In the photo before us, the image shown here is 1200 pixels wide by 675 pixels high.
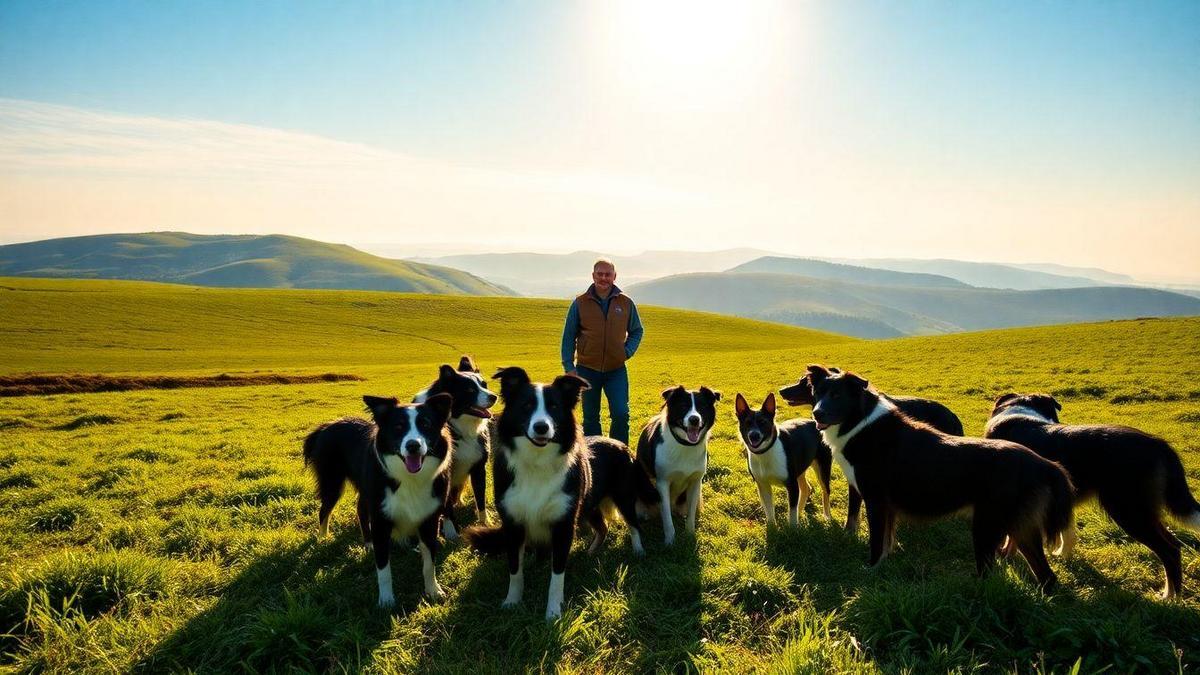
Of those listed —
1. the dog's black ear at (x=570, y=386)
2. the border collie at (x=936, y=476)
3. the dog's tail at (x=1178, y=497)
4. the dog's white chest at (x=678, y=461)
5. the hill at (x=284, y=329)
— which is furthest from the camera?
the hill at (x=284, y=329)

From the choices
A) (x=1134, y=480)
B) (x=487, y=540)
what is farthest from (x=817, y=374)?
(x=487, y=540)

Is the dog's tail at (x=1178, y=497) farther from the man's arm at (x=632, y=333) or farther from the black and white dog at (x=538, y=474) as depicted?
the man's arm at (x=632, y=333)

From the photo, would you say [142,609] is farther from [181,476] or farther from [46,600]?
[181,476]

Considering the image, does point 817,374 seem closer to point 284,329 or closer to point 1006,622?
point 1006,622

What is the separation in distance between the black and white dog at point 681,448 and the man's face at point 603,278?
96.3 inches

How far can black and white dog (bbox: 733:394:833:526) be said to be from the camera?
7004 mm

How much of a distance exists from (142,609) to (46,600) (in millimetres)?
688

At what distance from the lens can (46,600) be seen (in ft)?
15.6

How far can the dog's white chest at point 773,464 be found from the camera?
7.14 meters

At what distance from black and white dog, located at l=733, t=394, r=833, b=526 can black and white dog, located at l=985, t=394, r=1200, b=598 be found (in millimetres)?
2530

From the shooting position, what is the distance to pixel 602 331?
877 cm

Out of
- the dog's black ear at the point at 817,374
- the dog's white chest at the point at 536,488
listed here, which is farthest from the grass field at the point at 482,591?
the dog's black ear at the point at 817,374

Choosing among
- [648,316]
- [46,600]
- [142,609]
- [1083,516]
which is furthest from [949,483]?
[648,316]

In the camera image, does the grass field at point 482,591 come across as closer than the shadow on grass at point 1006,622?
No
